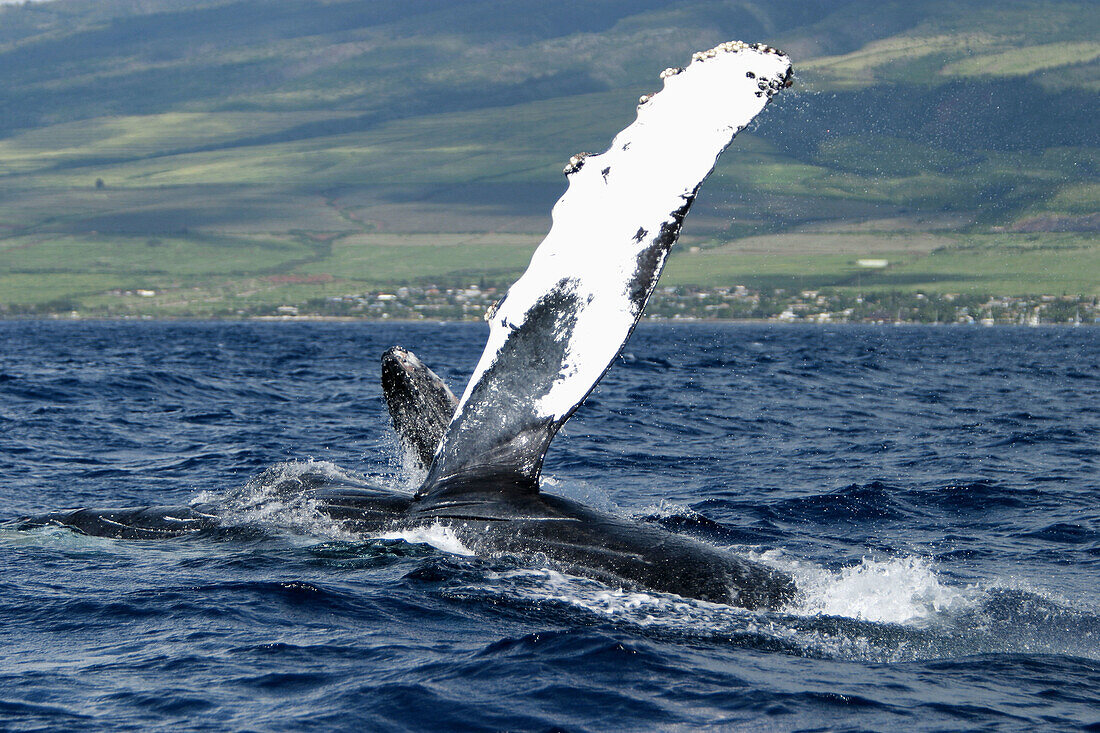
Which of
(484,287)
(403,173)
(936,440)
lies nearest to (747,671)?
(936,440)

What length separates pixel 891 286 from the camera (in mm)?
119250

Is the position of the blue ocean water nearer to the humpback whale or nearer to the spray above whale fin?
the humpback whale

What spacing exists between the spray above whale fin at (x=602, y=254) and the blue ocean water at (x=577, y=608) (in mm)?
912

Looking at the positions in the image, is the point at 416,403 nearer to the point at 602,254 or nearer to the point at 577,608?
the point at 602,254

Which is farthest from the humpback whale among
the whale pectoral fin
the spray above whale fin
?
the whale pectoral fin

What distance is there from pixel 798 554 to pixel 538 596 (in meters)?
2.71

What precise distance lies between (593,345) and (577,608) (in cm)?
140

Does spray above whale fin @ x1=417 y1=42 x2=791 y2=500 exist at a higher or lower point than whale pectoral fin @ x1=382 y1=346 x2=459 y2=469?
higher

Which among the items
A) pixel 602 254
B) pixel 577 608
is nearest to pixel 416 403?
pixel 602 254

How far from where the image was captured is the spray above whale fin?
642 cm

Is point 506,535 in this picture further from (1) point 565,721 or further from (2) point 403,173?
(2) point 403,173

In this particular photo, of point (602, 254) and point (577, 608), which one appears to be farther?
point (602, 254)

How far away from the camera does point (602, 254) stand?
657 centimetres

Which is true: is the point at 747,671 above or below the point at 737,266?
below
